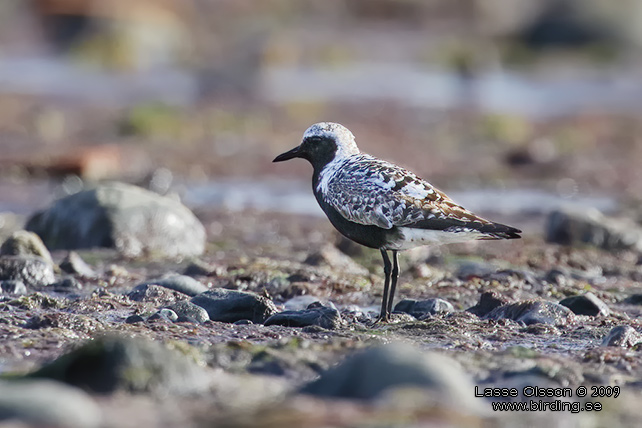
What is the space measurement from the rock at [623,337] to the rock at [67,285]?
4.58 metres

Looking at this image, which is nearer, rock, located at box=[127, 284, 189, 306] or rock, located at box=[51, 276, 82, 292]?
rock, located at box=[127, 284, 189, 306]

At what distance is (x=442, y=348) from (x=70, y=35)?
29.3 m

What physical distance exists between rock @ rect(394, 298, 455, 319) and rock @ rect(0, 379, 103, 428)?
399 centimetres

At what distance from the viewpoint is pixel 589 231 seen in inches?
511

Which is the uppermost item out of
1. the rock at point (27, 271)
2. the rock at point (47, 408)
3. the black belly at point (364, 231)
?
the black belly at point (364, 231)

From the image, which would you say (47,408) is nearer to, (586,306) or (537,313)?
(537,313)

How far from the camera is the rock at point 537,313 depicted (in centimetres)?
852

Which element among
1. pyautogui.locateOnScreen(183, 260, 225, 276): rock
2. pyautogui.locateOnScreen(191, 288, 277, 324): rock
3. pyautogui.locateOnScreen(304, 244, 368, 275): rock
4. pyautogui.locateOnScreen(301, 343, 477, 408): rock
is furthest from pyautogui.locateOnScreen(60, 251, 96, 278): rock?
pyautogui.locateOnScreen(301, 343, 477, 408): rock

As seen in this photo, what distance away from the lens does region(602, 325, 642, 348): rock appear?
7684mm

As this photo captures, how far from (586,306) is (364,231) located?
6.42ft

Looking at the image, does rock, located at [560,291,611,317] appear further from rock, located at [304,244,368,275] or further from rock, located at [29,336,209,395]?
rock, located at [29,336,209,395]

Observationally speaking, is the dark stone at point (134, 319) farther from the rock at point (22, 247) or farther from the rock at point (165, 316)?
the rock at point (22, 247)

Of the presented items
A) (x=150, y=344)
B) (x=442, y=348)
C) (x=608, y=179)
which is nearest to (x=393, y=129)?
(x=608, y=179)

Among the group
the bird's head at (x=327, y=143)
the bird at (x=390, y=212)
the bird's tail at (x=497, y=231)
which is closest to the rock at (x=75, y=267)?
the bird's head at (x=327, y=143)
